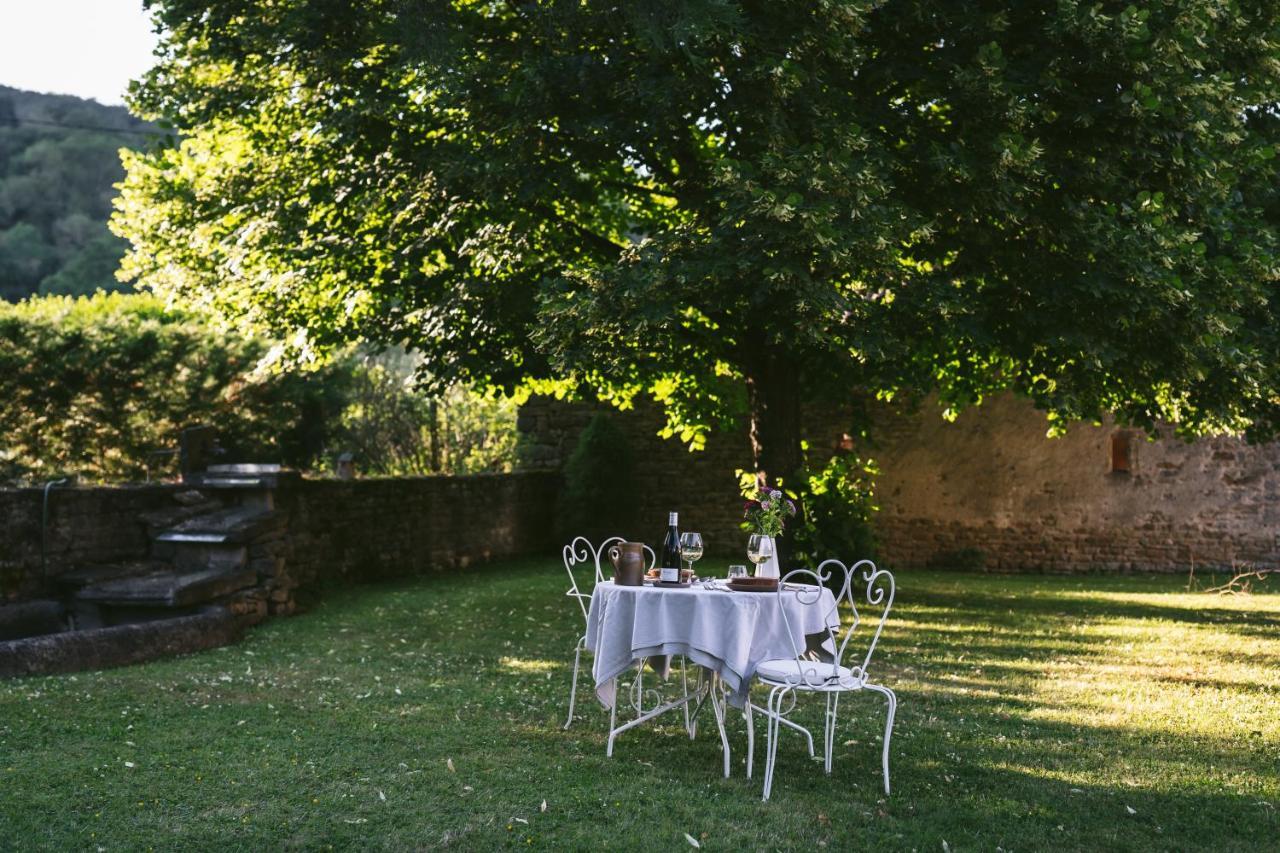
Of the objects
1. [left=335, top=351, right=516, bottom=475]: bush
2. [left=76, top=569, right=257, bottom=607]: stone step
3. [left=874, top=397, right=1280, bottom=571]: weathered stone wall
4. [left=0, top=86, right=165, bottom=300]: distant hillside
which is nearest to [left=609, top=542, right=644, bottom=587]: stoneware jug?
[left=76, top=569, right=257, bottom=607]: stone step

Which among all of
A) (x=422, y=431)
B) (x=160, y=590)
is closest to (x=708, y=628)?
(x=160, y=590)

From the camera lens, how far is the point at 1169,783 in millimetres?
5211

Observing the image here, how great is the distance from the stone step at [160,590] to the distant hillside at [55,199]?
22392 mm

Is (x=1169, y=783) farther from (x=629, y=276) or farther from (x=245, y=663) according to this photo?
(x=245, y=663)

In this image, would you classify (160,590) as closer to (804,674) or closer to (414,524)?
(414,524)

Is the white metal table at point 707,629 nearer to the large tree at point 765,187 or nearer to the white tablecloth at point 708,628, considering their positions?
the white tablecloth at point 708,628

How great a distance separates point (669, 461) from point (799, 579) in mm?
6503

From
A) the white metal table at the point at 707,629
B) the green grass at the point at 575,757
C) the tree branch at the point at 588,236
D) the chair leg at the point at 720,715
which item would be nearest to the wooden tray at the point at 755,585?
the white metal table at the point at 707,629

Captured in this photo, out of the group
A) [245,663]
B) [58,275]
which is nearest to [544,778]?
[245,663]

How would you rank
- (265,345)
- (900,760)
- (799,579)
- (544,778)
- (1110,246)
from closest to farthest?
(544,778) → (900,760) → (1110,246) → (799,579) → (265,345)

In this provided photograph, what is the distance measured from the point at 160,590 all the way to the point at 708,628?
557 cm

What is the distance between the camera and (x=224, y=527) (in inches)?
396

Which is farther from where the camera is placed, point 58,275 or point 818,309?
point 58,275

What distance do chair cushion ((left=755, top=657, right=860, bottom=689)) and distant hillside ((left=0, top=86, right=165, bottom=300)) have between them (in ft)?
92.5
